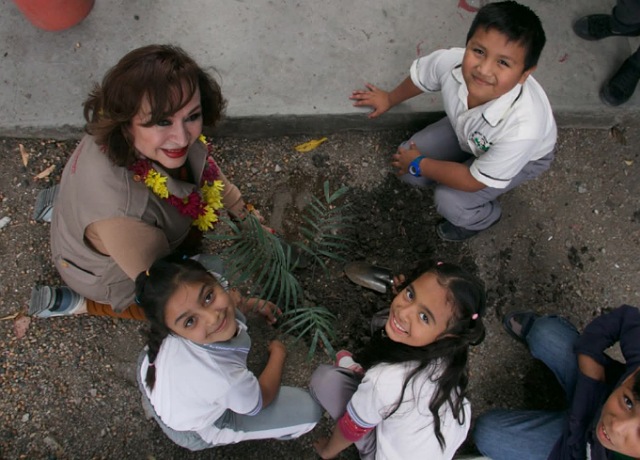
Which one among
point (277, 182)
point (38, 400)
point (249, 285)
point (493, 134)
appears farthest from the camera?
point (277, 182)

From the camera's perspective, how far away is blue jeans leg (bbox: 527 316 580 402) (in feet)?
6.90

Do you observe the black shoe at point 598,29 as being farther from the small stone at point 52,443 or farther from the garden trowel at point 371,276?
the small stone at point 52,443

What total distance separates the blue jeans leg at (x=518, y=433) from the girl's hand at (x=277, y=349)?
2.96 ft

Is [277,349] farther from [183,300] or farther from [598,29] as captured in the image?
[598,29]

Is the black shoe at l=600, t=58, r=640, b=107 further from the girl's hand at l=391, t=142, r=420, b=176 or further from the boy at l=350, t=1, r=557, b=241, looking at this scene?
the girl's hand at l=391, t=142, r=420, b=176

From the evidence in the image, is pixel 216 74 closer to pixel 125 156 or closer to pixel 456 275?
pixel 125 156

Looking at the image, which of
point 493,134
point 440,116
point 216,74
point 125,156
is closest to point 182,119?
point 125,156

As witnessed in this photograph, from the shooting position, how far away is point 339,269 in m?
2.40

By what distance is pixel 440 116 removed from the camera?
2533 millimetres

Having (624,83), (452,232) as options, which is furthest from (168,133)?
(624,83)

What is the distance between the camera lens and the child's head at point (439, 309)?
170 centimetres

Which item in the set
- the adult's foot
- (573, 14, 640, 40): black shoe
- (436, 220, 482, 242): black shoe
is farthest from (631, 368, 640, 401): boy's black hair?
the adult's foot

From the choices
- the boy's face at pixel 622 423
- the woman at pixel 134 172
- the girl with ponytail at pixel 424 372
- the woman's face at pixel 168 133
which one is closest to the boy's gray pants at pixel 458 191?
the girl with ponytail at pixel 424 372

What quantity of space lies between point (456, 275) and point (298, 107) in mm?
1169
